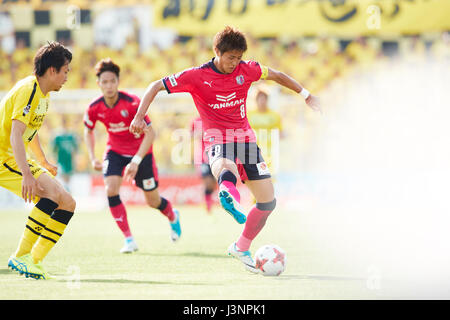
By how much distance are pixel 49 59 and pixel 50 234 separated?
1578mm

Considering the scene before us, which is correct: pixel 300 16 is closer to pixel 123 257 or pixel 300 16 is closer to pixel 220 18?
pixel 220 18

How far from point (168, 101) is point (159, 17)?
3.41 meters

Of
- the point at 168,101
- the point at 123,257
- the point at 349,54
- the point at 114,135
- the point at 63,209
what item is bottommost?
the point at 123,257

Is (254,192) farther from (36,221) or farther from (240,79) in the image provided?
(36,221)

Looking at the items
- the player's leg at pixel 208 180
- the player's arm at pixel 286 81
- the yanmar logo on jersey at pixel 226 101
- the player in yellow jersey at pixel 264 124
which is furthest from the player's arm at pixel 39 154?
the player's leg at pixel 208 180

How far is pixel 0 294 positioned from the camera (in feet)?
16.8

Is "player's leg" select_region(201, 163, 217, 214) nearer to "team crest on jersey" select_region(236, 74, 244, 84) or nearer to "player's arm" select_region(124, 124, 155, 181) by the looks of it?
"player's arm" select_region(124, 124, 155, 181)

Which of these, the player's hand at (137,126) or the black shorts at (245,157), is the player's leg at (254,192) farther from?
the player's hand at (137,126)

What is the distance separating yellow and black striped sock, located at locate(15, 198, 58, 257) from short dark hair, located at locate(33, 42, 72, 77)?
3.77ft

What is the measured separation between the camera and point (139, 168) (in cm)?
860

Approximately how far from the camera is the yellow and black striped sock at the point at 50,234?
238 inches

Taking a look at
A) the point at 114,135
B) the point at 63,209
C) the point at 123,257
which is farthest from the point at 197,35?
the point at 63,209

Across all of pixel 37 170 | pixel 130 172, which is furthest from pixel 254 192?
pixel 37 170

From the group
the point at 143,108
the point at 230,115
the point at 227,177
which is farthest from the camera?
the point at 230,115
